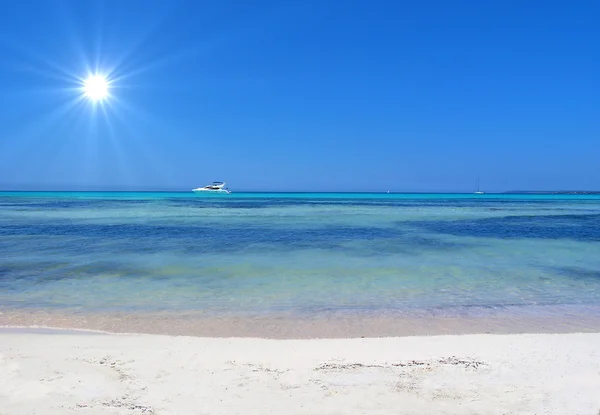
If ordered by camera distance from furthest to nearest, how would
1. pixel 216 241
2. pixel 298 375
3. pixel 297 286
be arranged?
pixel 216 241, pixel 297 286, pixel 298 375

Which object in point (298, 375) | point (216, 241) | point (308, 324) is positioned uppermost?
point (298, 375)

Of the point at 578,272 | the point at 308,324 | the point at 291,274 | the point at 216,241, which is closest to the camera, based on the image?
the point at 308,324

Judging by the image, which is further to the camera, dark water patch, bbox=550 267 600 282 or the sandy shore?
dark water patch, bbox=550 267 600 282

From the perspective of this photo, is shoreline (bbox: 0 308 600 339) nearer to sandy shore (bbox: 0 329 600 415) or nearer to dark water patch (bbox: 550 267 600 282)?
sandy shore (bbox: 0 329 600 415)

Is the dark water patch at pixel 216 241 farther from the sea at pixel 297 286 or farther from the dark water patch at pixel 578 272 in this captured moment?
the dark water patch at pixel 578 272


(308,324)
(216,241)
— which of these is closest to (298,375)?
Result: (308,324)

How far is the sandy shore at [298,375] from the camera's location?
416cm

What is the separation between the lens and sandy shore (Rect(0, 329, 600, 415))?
416 cm

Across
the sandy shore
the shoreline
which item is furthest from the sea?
the sandy shore

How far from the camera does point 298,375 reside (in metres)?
4.91

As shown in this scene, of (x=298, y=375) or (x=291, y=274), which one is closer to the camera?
(x=298, y=375)

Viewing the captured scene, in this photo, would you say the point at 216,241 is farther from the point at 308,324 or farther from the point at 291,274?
the point at 308,324

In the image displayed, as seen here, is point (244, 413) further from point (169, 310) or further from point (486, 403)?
point (169, 310)

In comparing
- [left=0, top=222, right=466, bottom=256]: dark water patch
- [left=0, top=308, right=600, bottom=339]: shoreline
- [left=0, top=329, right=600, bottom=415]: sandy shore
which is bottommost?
[left=0, top=222, right=466, bottom=256]: dark water patch
